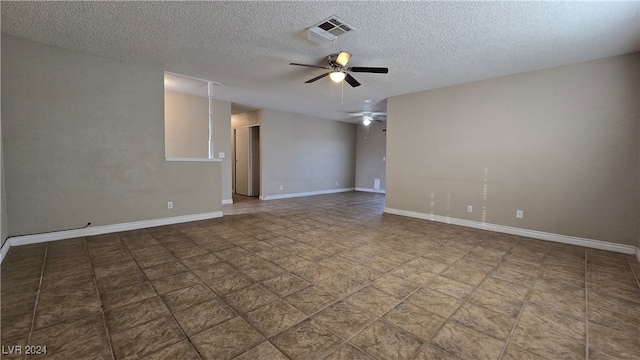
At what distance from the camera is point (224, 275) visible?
2443mm

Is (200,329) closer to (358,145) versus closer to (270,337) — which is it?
(270,337)

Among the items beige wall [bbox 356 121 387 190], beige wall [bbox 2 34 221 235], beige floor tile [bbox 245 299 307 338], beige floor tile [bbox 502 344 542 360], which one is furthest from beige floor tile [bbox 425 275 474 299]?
beige wall [bbox 356 121 387 190]

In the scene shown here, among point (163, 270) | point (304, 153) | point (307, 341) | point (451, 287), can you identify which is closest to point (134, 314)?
point (163, 270)

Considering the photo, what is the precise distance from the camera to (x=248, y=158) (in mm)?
7957

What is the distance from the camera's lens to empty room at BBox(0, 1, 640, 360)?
1721 millimetres

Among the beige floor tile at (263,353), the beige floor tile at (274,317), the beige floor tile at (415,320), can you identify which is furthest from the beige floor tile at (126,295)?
the beige floor tile at (415,320)

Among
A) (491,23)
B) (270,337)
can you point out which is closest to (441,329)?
(270,337)

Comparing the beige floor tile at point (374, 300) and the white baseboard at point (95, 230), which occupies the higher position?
the white baseboard at point (95, 230)

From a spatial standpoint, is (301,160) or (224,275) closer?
(224,275)

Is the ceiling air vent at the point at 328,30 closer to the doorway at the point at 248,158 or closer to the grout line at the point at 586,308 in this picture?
the grout line at the point at 586,308

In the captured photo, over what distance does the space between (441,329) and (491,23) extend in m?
2.90

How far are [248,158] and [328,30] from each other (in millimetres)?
5727

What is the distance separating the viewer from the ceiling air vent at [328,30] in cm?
264

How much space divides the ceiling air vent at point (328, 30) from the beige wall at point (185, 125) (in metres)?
3.94
